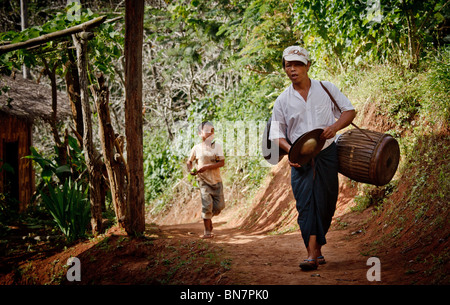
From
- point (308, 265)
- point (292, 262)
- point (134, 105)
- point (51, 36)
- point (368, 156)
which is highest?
point (51, 36)

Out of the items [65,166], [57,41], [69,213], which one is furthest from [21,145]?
[69,213]

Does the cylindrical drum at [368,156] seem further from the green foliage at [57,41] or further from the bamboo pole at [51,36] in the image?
the green foliage at [57,41]

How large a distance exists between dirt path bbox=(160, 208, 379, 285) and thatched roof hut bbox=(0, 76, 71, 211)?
250 inches

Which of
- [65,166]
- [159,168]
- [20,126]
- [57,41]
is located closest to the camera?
[57,41]

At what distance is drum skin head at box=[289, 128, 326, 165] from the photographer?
142 inches

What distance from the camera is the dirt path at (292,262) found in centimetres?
349

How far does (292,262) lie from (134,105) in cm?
272

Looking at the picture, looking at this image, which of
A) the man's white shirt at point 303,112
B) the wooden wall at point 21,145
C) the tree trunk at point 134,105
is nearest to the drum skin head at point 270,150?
the man's white shirt at point 303,112

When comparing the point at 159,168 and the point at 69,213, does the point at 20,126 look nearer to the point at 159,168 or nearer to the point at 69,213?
the point at 159,168

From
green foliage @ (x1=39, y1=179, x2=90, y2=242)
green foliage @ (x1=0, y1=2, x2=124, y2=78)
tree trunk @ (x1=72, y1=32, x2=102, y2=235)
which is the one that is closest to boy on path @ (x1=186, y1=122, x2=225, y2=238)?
tree trunk @ (x1=72, y1=32, x2=102, y2=235)

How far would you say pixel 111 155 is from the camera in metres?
5.52

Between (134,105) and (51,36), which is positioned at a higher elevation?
(51,36)

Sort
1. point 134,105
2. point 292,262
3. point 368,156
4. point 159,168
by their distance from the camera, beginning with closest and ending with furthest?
point 368,156 → point 292,262 → point 134,105 → point 159,168

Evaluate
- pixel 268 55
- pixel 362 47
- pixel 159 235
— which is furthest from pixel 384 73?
pixel 159 235
